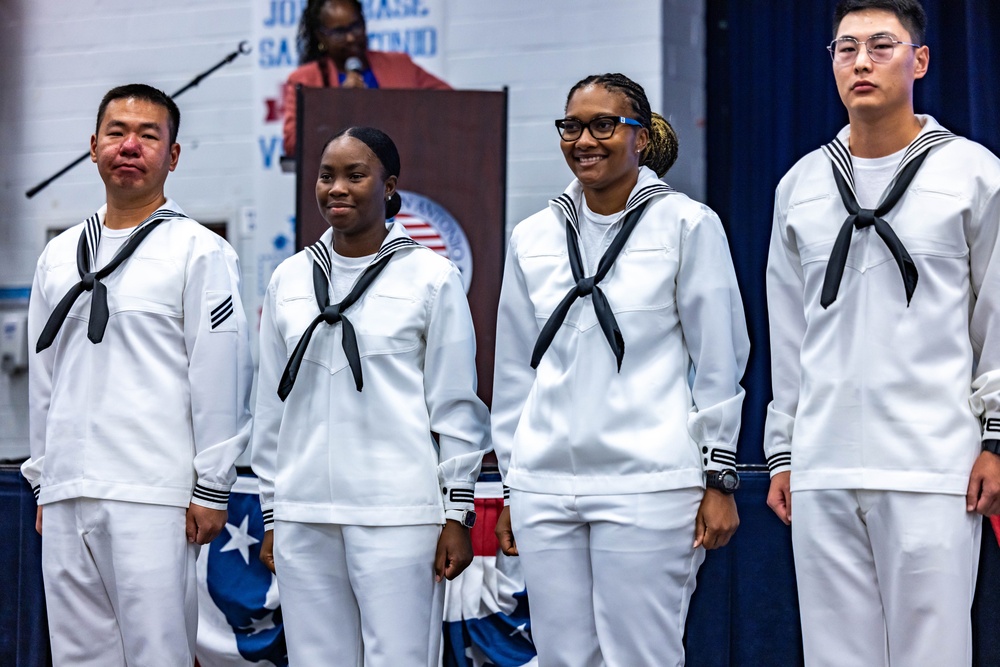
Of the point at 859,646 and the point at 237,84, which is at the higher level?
the point at 237,84

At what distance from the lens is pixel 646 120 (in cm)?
228

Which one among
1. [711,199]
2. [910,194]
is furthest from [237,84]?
[910,194]

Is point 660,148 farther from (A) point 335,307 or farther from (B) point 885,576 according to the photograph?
(B) point 885,576

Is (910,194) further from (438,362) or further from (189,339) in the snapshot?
(189,339)

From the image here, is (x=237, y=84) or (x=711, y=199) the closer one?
(x=711, y=199)

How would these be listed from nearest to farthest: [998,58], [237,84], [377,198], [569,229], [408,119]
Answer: [569,229], [377,198], [408,119], [998,58], [237,84]

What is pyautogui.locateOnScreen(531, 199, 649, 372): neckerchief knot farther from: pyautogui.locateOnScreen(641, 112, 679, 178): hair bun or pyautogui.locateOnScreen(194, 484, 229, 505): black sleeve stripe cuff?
pyautogui.locateOnScreen(194, 484, 229, 505): black sleeve stripe cuff

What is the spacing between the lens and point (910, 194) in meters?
2.00

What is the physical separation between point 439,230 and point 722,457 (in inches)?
75.1

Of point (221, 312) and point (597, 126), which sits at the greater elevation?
point (597, 126)

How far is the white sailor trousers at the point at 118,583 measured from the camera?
93.2 inches

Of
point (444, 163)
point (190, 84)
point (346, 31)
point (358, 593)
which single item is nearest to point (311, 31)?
point (346, 31)

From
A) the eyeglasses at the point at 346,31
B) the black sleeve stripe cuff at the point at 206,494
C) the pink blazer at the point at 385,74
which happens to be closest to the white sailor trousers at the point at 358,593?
the black sleeve stripe cuff at the point at 206,494

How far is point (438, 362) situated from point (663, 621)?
2.20 feet
